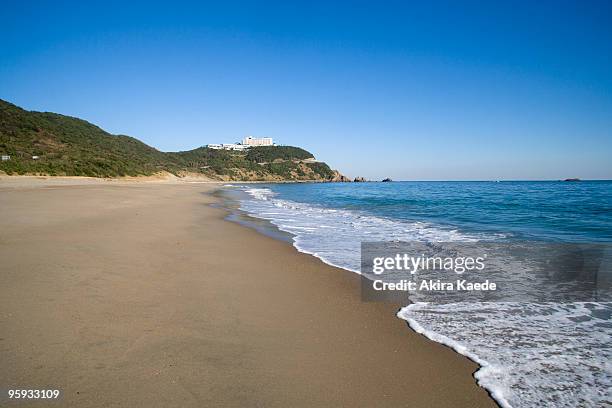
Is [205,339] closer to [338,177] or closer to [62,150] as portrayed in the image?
[62,150]

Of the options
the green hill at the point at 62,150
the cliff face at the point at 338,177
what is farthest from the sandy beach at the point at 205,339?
the cliff face at the point at 338,177

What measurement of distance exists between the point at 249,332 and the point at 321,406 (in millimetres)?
1337

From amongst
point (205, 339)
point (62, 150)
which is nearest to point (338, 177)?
point (62, 150)

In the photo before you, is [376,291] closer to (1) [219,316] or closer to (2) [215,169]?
(1) [219,316]

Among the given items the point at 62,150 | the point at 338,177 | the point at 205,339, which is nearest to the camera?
the point at 205,339

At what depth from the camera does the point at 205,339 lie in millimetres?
3256

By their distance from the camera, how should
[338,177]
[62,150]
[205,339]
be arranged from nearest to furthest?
[205,339] → [62,150] → [338,177]

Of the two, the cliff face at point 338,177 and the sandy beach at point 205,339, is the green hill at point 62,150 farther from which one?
the cliff face at point 338,177

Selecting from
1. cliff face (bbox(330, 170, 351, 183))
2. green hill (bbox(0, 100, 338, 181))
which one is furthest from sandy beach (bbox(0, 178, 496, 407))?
cliff face (bbox(330, 170, 351, 183))

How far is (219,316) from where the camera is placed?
3855mm

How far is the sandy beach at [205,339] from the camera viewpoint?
2.47m

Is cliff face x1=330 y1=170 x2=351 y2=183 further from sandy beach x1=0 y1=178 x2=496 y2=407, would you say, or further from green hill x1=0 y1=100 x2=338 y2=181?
sandy beach x1=0 y1=178 x2=496 y2=407

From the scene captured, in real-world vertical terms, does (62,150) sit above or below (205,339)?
above

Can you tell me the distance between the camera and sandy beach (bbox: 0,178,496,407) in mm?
2475
